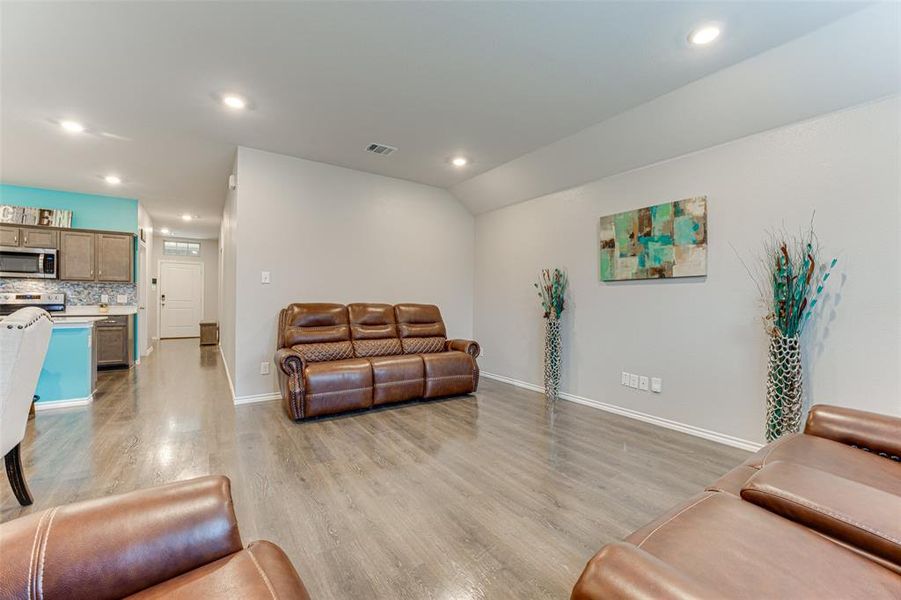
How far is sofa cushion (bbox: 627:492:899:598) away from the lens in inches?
30.0

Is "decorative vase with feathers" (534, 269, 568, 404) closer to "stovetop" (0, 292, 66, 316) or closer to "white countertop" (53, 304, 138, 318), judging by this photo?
"white countertop" (53, 304, 138, 318)

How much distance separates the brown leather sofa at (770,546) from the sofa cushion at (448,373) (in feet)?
9.82

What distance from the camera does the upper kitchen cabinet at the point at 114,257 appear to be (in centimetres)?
558

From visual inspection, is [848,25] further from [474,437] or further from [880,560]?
[474,437]

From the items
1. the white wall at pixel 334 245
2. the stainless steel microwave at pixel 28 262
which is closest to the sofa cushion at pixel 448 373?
the white wall at pixel 334 245

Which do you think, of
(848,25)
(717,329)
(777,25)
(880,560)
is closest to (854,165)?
(848,25)

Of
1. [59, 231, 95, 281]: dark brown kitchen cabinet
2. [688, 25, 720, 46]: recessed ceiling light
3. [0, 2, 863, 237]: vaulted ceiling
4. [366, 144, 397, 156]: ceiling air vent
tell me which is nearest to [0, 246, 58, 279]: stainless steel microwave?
[59, 231, 95, 281]: dark brown kitchen cabinet

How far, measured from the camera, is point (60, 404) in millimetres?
3676

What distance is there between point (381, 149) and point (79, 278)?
5085 millimetres

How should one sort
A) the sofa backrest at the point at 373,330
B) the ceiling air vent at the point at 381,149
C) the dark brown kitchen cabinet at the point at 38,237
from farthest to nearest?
the dark brown kitchen cabinet at the point at 38,237, the sofa backrest at the point at 373,330, the ceiling air vent at the point at 381,149

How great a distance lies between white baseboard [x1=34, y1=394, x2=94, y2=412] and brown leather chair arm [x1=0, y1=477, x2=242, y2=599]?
4.09 m

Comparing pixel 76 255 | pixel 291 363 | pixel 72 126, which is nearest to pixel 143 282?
pixel 76 255

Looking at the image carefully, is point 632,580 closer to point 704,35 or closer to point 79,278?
point 704,35

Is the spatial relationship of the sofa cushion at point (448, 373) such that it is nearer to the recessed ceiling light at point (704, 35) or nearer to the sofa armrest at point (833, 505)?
the sofa armrest at point (833, 505)
